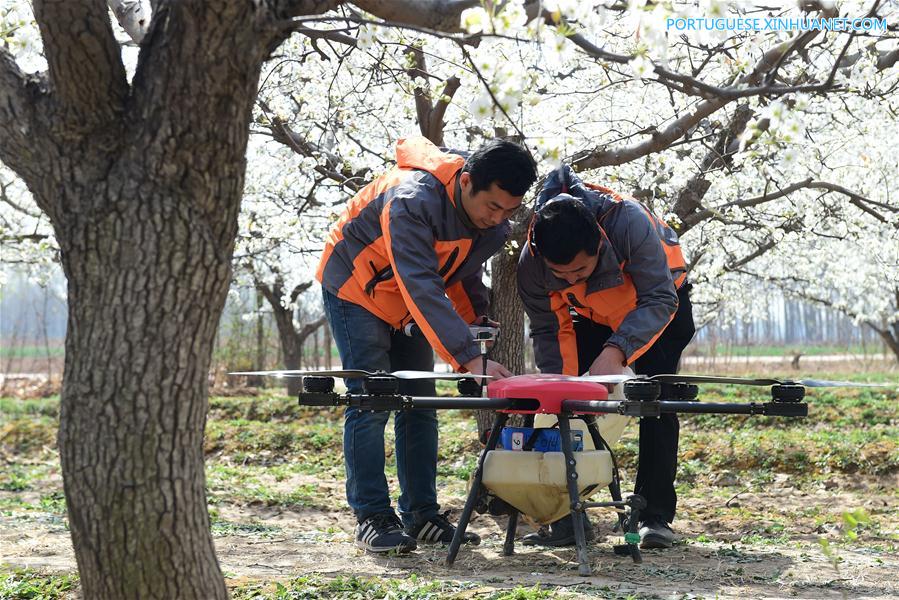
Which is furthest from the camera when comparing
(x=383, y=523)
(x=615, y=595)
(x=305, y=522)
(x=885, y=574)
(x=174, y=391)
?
(x=305, y=522)

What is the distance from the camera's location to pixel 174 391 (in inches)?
90.0

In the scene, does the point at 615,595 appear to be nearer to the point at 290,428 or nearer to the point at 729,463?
the point at 729,463

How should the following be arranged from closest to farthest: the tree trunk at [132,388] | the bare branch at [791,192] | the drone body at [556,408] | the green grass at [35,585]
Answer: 1. the tree trunk at [132,388]
2. the green grass at [35,585]
3. the drone body at [556,408]
4. the bare branch at [791,192]

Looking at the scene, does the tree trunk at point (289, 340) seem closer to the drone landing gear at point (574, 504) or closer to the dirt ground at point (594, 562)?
the dirt ground at point (594, 562)

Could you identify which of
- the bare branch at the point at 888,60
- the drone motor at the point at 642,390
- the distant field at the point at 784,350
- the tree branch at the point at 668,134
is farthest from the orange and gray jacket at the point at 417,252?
the distant field at the point at 784,350

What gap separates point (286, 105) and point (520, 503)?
18.8ft

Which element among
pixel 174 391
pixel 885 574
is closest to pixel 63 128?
pixel 174 391

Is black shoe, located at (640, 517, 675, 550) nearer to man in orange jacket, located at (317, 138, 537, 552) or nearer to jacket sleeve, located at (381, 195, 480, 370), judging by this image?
man in orange jacket, located at (317, 138, 537, 552)

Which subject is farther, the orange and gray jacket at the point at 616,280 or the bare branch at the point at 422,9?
the orange and gray jacket at the point at 616,280

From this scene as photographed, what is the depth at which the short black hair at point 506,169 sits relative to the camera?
3658 millimetres

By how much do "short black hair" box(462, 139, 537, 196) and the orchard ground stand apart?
4.85ft

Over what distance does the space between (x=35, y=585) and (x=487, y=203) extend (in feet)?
7.00

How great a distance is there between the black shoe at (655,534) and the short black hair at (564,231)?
133 cm

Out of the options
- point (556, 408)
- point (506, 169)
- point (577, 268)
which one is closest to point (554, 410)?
point (556, 408)
